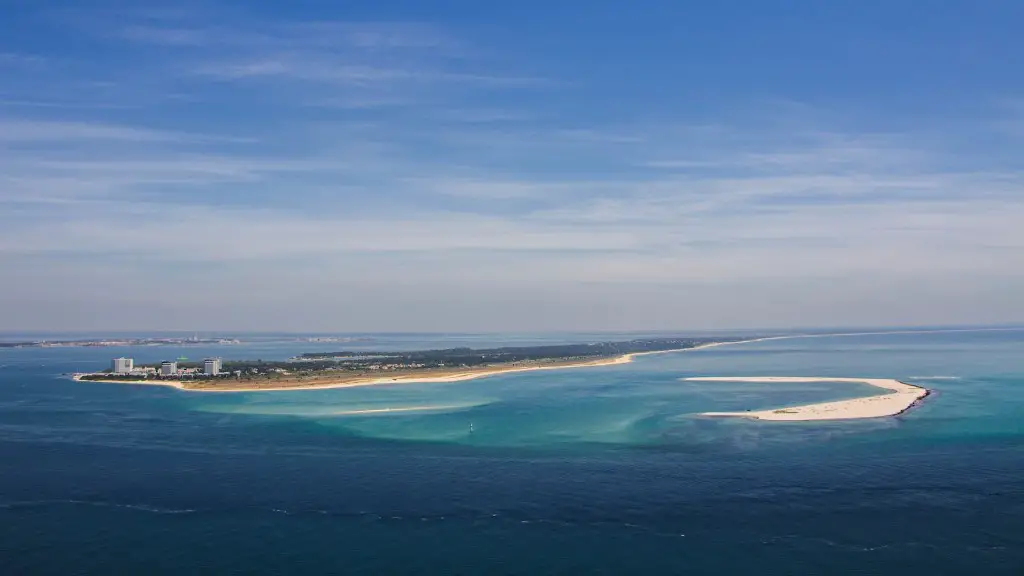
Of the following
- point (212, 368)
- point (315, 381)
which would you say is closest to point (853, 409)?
point (315, 381)

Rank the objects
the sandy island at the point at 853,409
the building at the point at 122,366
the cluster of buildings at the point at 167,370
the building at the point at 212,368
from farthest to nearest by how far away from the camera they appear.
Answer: the building at the point at 122,366 < the building at the point at 212,368 < the cluster of buildings at the point at 167,370 < the sandy island at the point at 853,409

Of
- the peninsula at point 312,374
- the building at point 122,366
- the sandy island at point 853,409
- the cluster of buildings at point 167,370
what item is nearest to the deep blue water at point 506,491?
the sandy island at point 853,409

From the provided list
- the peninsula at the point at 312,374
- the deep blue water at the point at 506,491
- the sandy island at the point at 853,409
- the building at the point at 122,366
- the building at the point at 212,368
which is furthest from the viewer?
the building at the point at 122,366

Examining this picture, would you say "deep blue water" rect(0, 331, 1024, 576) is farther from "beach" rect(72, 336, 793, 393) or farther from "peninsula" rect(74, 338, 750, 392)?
"peninsula" rect(74, 338, 750, 392)

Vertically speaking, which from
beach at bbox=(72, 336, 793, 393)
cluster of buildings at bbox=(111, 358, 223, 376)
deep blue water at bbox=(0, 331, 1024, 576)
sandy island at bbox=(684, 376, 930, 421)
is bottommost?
deep blue water at bbox=(0, 331, 1024, 576)

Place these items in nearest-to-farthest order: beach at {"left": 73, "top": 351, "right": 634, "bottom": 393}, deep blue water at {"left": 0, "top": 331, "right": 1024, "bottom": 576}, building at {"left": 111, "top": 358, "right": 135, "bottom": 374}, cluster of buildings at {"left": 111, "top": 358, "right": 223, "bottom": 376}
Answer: deep blue water at {"left": 0, "top": 331, "right": 1024, "bottom": 576} < beach at {"left": 73, "top": 351, "right": 634, "bottom": 393} < cluster of buildings at {"left": 111, "top": 358, "right": 223, "bottom": 376} < building at {"left": 111, "top": 358, "right": 135, "bottom": 374}

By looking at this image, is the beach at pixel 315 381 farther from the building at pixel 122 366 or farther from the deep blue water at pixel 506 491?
the deep blue water at pixel 506 491

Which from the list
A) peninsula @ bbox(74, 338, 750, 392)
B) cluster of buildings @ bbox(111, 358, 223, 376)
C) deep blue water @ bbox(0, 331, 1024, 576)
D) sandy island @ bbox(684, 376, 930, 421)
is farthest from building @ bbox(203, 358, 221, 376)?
sandy island @ bbox(684, 376, 930, 421)

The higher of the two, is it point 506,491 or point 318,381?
point 318,381

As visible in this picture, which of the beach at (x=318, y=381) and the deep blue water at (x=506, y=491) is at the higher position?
the beach at (x=318, y=381)

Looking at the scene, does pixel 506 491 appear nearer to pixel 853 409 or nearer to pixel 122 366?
pixel 853 409
